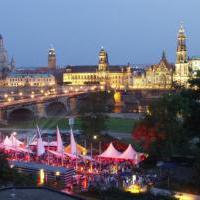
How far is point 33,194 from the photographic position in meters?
14.7

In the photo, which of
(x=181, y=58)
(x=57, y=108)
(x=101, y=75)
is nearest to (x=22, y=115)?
(x=57, y=108)

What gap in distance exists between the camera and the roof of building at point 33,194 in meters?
14.3

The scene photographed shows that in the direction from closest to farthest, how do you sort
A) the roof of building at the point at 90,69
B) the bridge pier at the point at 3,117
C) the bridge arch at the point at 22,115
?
the bridge pier at the point at 3,117
the bridge arch at the point at 22,115
the roof of building at the point at 90,69

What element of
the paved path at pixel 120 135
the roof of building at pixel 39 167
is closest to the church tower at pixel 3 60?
the paved path at pixel 120 135

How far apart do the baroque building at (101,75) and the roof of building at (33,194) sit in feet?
391

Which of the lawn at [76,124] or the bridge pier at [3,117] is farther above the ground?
the bridge pier at [3,117]

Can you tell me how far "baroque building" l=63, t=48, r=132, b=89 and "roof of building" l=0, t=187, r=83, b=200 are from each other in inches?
4695

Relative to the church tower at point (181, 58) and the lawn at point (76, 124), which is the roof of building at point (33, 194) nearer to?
the lawn at point (76, 124)

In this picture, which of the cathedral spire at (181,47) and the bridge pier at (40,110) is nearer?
the bridge pier at (40,110)

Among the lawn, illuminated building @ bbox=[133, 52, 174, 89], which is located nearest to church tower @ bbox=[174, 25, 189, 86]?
illuminated building @ bbox=[133, 52, 174, 89]

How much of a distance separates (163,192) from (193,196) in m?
1.25

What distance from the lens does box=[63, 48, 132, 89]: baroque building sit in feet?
458

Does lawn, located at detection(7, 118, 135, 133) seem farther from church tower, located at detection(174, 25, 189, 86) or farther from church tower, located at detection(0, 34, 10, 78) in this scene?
church tower, located at detection(0, 34, 10, 78)

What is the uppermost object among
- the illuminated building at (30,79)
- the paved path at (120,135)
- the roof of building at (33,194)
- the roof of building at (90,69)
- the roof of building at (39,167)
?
the roof of building at (90,69)
